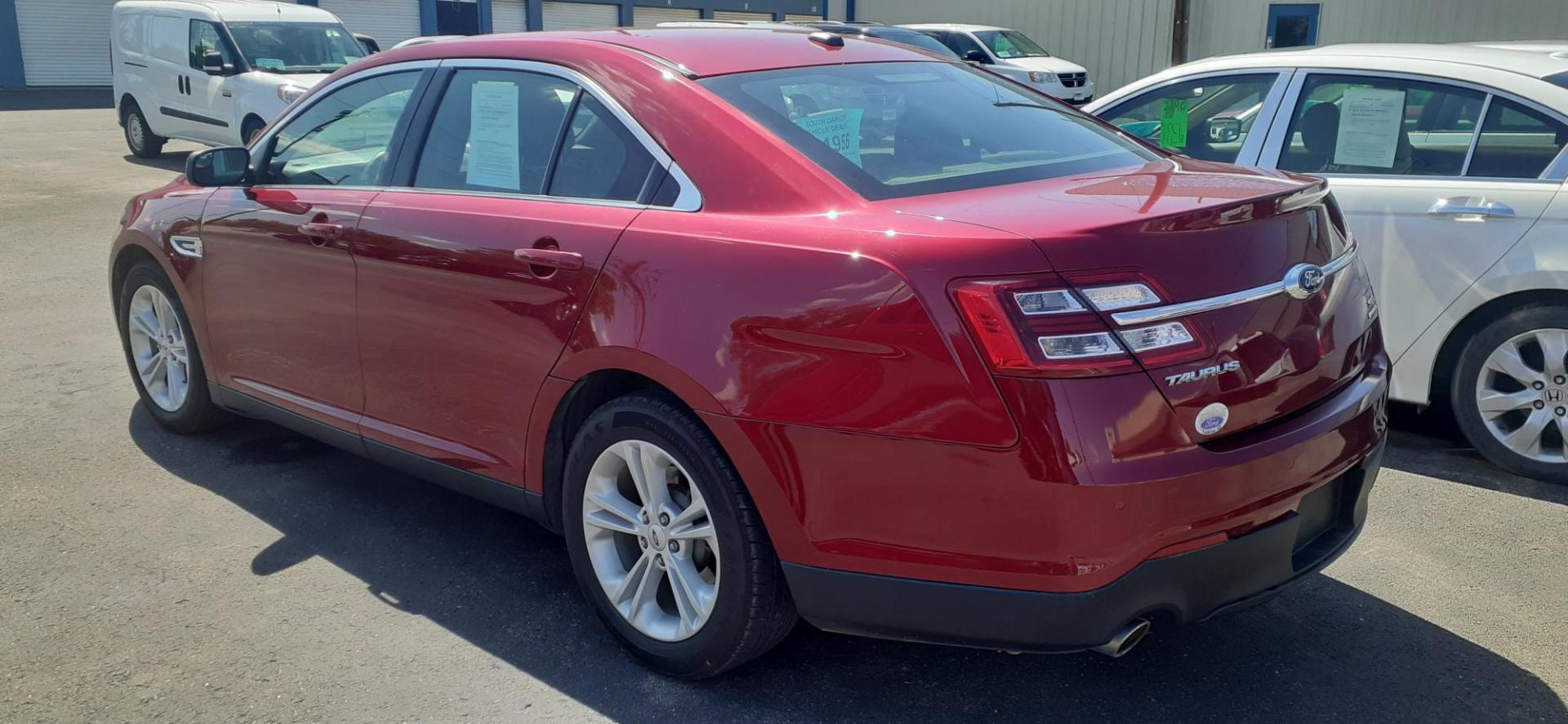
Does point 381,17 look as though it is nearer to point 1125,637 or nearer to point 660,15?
point 660,15

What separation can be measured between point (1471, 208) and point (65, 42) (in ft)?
89.7

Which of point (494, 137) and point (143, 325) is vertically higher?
point (494, 137)

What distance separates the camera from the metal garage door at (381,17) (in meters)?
26.8

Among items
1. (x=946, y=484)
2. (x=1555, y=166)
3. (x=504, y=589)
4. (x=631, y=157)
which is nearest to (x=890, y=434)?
(x=946, y=484)

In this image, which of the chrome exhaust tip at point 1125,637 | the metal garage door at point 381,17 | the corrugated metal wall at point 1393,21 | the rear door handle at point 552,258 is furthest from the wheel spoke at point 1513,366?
the metal garage door at point 381,17

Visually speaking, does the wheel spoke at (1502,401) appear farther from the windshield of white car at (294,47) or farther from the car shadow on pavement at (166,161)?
the car shadow on pavement at (166,161)

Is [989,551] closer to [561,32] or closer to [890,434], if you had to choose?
[890,434]

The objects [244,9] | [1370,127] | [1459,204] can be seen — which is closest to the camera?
[1459,204]

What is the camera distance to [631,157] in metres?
3.17

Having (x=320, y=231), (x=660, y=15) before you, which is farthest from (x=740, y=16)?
(x=320, y=231)

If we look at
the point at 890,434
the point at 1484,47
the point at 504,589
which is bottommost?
the point at 504,589

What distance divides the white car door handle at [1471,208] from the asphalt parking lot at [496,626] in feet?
3.05

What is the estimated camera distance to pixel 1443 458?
4.69 meters

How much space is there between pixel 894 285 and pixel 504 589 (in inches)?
68.8
